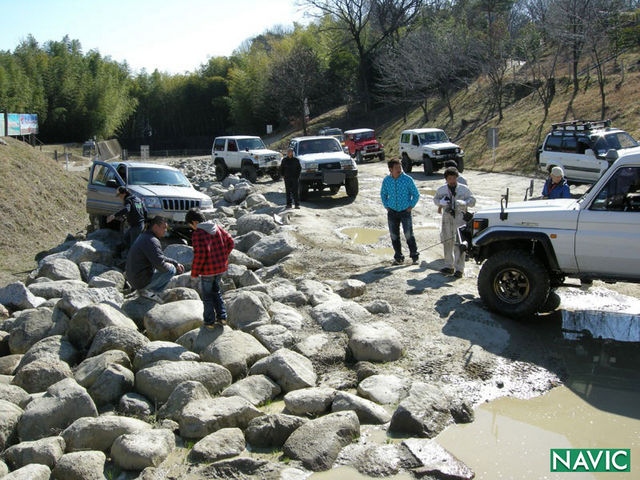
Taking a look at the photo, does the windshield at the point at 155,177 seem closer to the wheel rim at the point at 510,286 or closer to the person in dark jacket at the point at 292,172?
the person in dark jacket at the point at 292,172

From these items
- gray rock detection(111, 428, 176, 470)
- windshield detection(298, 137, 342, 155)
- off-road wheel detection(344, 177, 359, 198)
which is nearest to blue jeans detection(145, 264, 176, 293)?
gray rock detection(111, 428, 176, 470)

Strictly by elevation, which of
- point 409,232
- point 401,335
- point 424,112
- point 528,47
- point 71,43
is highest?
point 71,43

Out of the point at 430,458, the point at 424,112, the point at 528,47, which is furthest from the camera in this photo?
the point at 424,112

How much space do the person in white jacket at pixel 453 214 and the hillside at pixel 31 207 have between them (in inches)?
Answer: 350

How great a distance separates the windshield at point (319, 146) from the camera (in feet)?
63.0

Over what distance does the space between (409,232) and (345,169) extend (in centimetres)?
806

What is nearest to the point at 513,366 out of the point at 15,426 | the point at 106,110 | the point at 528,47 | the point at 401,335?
the point at 401,335

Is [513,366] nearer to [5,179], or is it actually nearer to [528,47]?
[5,179]

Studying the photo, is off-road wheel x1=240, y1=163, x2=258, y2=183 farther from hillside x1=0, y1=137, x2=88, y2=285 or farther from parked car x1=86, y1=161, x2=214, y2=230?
parked car x1=86, y1=161, x2=214, y2=230

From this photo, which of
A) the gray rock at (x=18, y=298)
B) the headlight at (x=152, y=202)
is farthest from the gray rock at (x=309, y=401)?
the headlight at (x=152, y=202)

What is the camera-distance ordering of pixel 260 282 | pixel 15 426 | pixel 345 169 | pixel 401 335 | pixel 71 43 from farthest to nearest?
pixel 71 43, pixel 345 169, pixel 260 282, pixel 401 335, pixel 15 426

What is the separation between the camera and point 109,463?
16.7ft

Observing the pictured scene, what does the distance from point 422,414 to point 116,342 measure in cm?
352

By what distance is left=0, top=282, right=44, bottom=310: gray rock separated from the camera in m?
9.40
